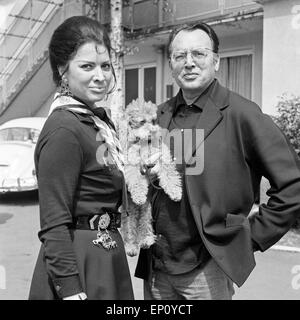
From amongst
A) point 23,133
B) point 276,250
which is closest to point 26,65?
point 23,133

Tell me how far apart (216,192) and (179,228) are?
11.0 inches

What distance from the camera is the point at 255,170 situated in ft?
7.71

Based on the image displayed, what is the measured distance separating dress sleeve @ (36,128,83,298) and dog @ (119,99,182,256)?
1.83 feet

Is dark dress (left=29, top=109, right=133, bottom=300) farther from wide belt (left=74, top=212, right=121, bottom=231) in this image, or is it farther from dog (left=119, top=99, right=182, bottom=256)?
dog (left=119, top=99, right=182, bottom=256)

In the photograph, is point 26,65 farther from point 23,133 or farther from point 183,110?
point 183,110

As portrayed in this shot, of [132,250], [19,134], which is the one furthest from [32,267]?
[19,134]

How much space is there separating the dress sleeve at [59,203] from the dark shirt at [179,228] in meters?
0.58

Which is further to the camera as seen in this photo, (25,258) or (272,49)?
(272,49)

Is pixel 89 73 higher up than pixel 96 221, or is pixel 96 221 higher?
pixel 89 73

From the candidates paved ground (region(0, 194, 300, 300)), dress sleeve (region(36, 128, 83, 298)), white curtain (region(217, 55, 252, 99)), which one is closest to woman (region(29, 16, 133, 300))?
dress sleeve (region(36, 128, 83, 298))

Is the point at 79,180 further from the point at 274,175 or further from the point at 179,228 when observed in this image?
the point at 274,175

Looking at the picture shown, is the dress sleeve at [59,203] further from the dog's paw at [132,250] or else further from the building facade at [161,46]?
the building facade at [161,46]

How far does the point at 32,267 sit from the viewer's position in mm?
5699
